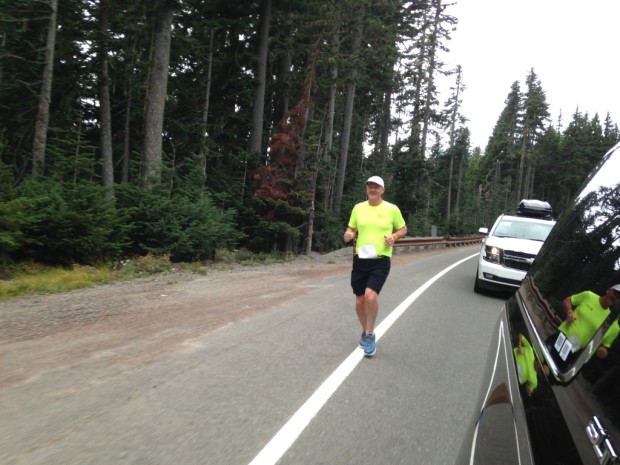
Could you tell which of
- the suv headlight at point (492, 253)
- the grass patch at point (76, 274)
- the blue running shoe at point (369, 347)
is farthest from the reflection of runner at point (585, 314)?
the suv headlight at point (492, 253)

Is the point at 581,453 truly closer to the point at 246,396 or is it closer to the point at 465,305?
the point at 246,396

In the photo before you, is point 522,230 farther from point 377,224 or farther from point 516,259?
point 377,224

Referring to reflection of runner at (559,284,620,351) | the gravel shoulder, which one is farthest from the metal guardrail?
reflection of runner at (559,284,620,351)

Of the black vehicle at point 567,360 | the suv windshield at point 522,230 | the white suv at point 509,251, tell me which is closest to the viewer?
the black vehicle at point 567,360

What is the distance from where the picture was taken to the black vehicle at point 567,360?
1115mm

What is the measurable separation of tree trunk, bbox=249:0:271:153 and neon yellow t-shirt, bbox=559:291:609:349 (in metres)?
21.9

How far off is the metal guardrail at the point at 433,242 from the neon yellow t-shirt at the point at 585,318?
1944cm

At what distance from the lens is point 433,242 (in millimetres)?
27125

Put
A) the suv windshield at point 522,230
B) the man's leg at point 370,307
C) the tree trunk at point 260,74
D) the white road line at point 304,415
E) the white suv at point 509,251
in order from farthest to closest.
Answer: the tree trunk at point 260,74 → the suv windshield at point 522,230 → the white suv at point 509,251 → the man's leg at point 370,307 → the white road line at point 304,415

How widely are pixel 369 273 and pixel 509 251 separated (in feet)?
18.5

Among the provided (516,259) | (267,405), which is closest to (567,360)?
(267,405)

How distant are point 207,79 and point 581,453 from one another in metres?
25.2

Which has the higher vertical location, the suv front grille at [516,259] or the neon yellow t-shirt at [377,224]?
the neon yellow t-shirt at [377,224]

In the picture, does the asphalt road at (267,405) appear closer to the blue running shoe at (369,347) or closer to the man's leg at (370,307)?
the blue running shoe at (369,347)
